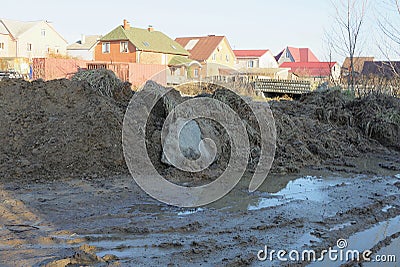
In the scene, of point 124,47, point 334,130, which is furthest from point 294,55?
point 334,130

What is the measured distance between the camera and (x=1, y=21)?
62688 millimetres

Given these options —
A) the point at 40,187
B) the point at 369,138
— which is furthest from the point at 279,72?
the point at 40,187

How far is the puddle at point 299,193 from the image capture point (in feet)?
23.5

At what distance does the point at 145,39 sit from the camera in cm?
4741

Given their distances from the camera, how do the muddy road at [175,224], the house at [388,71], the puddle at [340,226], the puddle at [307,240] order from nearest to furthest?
1. the muddy road at [175,224]
2. the puddle at [307,240]
3. the puddle at [340,226]
4. the house at [388,71]

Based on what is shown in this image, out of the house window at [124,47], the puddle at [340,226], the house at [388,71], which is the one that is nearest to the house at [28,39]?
the house window at [124,47]

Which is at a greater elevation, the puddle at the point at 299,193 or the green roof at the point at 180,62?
the green roof at the point at 180,62

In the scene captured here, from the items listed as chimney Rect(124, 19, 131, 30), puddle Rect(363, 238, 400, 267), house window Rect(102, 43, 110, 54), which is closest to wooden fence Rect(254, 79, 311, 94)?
puddle Rect(363, 238, 400, 267)

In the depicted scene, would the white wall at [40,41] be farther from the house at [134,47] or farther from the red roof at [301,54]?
the red roof at [301,54]

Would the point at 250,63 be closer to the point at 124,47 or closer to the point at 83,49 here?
the point at 83,49

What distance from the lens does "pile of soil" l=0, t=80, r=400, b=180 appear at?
28.0ft

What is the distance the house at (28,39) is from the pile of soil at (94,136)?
5212 centimetres

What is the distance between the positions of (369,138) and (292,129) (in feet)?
10.5

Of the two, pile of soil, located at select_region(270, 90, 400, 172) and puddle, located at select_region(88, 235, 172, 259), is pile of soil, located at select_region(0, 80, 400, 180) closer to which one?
pile of soil, located at select_region(270, 90, 400, 172)
